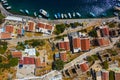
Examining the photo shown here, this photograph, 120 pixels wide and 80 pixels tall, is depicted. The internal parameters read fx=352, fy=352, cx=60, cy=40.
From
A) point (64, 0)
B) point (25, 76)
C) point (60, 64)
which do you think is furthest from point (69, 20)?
point (25, 76)

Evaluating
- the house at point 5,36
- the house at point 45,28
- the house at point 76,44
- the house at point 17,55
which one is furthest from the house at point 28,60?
the house at point 76,44

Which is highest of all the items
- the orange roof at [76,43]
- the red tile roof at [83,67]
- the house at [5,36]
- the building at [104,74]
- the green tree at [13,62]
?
the house at [5,36]

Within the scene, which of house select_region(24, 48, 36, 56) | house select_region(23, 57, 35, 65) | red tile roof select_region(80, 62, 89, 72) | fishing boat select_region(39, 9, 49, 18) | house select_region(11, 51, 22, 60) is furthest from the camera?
fishing boat select_region(39, 9, 49, 18)

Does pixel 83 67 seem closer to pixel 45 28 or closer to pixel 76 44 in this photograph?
pixel 76 44

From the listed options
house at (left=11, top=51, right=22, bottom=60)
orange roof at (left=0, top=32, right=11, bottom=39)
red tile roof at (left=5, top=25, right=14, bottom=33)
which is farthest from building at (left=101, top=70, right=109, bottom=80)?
red tile roof at (left=5, top=25, right=14, bottom=33)

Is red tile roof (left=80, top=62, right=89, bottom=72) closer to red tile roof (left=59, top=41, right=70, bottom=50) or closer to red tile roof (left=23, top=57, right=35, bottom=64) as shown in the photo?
red tile roof (left=59, top=41, right=70, bottom=50)

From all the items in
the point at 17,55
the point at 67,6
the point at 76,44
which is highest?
the point at 67,6

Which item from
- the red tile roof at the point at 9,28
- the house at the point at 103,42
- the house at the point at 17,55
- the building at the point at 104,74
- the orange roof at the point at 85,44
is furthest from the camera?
the red tile roof at the point at 9,28

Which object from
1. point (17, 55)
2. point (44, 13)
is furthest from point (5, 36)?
point (44, 13)

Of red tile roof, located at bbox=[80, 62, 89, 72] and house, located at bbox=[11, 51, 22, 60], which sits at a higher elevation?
house, located at bbox=[11, 51, 22, 60]

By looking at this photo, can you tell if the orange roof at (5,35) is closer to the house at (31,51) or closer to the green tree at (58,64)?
the house at (31,51)
